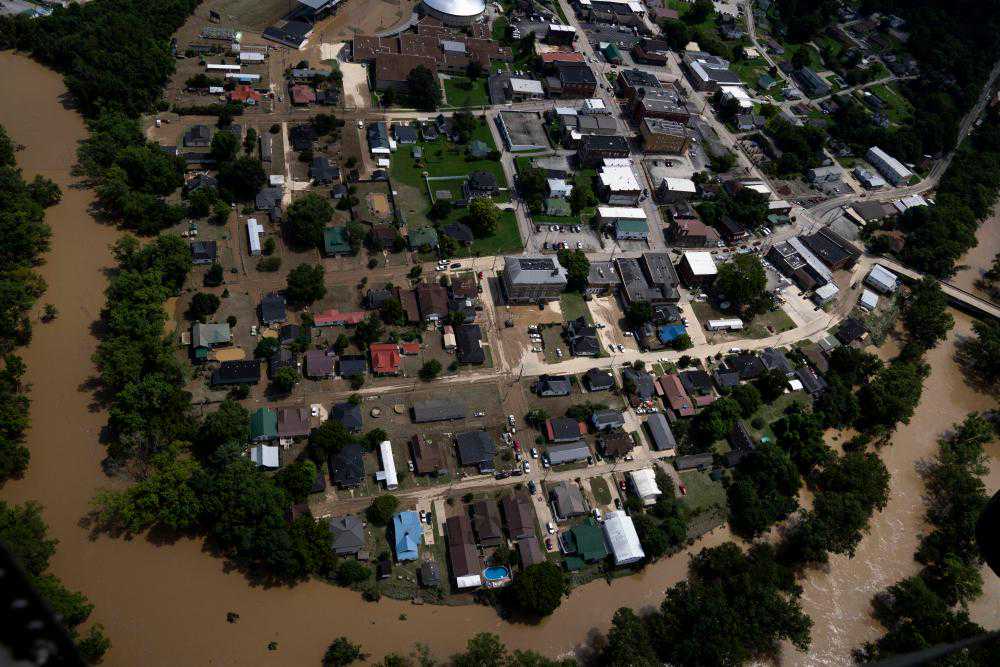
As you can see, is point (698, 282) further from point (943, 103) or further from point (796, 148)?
point (943, 103)

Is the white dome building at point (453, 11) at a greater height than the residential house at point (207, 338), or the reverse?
the white dome building at point (453, 11)

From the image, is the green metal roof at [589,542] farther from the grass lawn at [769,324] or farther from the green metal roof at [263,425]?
the grass lawn at [769,324]

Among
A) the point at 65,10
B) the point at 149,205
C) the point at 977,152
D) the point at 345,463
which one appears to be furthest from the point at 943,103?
the point at 65,10

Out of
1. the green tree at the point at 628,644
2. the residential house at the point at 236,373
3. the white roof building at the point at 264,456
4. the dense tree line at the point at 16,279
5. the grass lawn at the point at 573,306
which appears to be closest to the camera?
the green tree at the point at 628,644

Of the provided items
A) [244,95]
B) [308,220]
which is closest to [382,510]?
[308,220]

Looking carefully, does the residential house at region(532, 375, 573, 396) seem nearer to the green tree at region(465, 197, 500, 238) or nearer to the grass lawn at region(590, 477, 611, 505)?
the grass lawn at region(590, 477, 611, 505)

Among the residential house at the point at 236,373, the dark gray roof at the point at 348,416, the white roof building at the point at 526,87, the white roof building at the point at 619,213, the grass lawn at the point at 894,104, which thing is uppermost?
the grass lawn at the point at 894,104

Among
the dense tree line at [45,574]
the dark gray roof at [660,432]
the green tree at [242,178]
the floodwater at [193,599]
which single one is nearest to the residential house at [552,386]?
the dark gray roof at [660,432]
